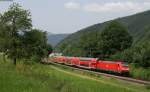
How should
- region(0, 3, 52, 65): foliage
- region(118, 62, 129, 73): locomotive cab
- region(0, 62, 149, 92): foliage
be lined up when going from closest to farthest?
1. region(0, 62, 149, 92): foliage
2. region(0, 3, 52, 65): foliage
3. region(118, 62, 129, 73): locomotive cab

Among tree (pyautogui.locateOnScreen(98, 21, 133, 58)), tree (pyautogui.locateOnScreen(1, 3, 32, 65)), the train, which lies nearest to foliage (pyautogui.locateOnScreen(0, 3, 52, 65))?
tree (pyautogui.locateOnScreen(1, 3, 32, 65))

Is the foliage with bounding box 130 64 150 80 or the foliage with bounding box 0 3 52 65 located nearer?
the foliage with bounding box 0 3 52 65

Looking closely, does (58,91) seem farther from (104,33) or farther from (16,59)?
(104,33)

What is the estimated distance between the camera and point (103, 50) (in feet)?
309

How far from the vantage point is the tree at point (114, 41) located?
303 ft

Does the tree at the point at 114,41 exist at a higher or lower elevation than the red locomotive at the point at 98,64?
higher

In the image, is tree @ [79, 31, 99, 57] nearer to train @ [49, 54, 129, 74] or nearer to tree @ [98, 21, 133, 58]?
tree @ [98, 21, 133, 58]

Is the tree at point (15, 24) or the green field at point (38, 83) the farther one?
the tree at point (15, 24)

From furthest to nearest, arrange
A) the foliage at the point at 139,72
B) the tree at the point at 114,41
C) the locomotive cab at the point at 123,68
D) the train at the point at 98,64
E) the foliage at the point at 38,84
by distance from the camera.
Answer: the tree at the point at 114,41 → the train at the point at 98,64 → the locomotive cab at the point at 123,68 → the foliage at the point at 139,72 → the foliage at the point at 38,84

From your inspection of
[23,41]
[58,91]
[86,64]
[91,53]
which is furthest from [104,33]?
[58,91]

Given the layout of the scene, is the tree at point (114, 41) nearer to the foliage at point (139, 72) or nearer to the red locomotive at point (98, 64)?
the red locomotive at point (98, 64)

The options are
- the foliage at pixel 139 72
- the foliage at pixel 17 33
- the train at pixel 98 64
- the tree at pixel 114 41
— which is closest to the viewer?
the foliage at pixel 17 33

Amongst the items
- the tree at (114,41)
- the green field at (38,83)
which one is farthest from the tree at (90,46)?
the green field at (38,83)

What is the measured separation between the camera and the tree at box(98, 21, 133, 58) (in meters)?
92.4
